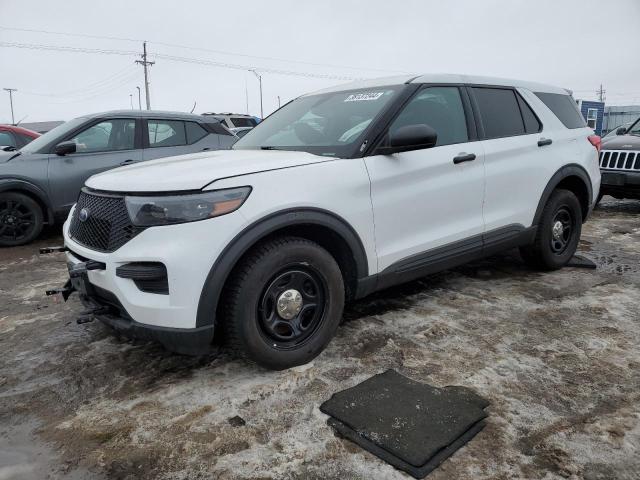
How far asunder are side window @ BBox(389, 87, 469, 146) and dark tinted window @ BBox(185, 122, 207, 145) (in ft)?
13.9

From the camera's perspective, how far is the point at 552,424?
2.25 m

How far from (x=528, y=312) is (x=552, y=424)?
147 cm

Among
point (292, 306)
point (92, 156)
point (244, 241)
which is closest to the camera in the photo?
point (244, 241)

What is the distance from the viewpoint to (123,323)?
98.8 inches

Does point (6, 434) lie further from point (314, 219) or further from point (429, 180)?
point (429, 180)

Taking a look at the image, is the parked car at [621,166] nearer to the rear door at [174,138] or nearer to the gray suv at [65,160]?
the rear door at [174,138]

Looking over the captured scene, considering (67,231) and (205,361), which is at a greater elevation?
(67,231)

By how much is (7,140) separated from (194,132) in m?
3.39

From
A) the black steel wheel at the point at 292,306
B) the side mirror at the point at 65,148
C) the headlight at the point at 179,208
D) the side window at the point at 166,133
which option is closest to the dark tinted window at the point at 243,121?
the side window at the point at 166,133

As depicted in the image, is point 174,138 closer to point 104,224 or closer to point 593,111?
point 104,224

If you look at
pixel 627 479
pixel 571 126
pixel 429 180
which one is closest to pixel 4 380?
pixel 429 180

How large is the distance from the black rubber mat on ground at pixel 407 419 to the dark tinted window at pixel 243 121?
16.3m

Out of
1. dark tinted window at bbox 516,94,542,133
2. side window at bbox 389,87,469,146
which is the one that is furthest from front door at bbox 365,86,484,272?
dark tinted window at bbox 516,94,542,133

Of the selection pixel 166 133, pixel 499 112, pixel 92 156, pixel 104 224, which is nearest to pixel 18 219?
pixel 92 156
